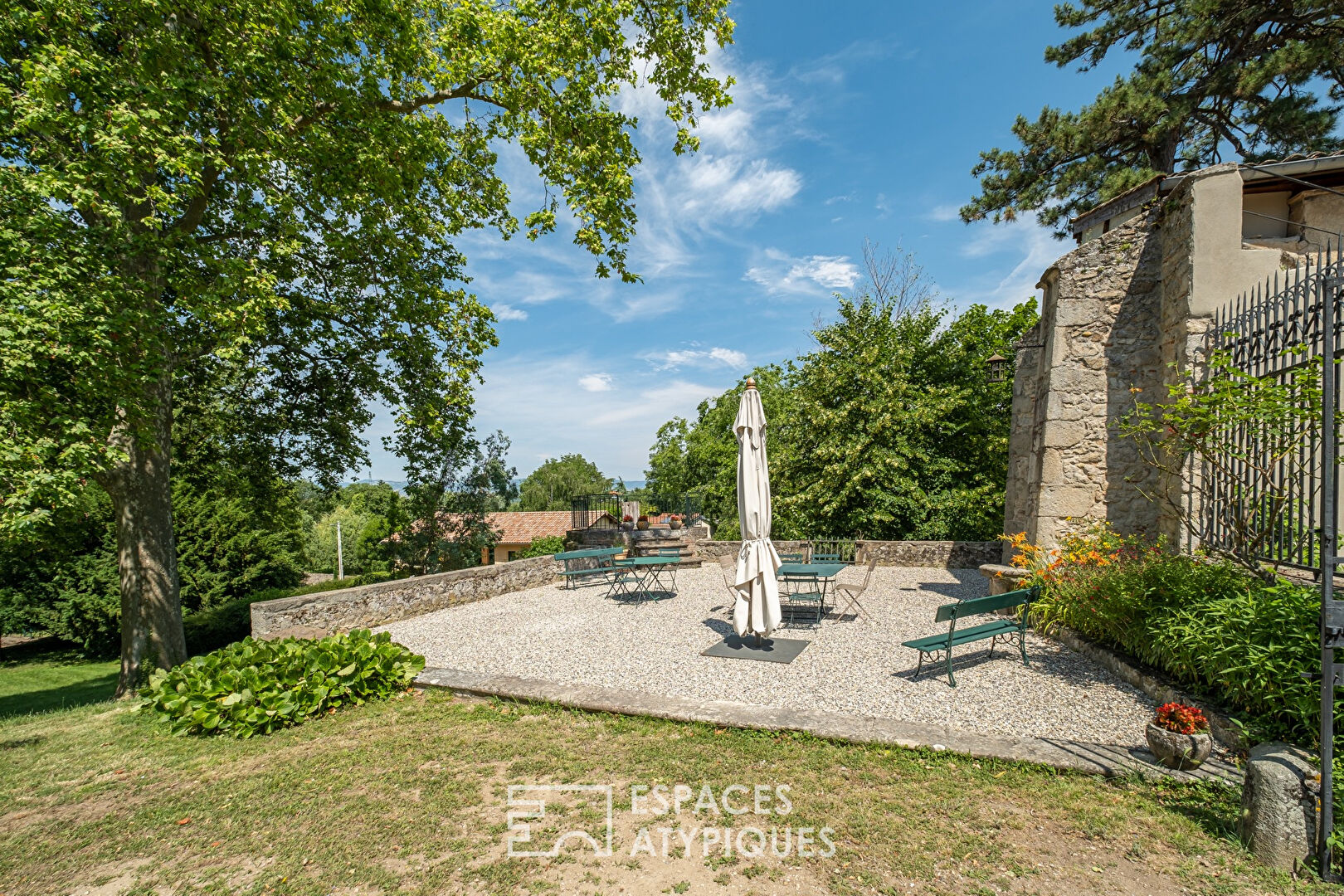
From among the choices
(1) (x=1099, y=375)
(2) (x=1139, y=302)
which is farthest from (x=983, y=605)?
(2) (x=1139, y=302)

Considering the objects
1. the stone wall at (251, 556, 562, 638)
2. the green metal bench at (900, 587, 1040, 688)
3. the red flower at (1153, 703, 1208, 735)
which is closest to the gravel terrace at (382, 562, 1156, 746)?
the green metal bench at (900, 587, 1040, 688)

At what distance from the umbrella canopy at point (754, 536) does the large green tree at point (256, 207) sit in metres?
4.44

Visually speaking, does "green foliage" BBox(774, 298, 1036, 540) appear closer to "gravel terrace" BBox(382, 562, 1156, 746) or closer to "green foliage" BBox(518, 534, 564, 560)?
"gravel terrace" BBox(382, 562, 1156, 746)

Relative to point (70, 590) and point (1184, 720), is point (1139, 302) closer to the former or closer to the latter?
point (1184, 720)

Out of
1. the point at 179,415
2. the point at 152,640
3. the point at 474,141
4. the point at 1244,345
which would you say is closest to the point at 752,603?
the point at 1244,345

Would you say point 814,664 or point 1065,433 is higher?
point 1065,433

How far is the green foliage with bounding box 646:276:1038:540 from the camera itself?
14047 millimetres

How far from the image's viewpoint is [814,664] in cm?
626

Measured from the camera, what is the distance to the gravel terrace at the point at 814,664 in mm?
4785

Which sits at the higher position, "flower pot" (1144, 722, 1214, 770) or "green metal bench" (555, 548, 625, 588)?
"flower pot" (1144, 722, 1214, 770)

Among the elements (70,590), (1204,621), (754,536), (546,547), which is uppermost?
(754,536)

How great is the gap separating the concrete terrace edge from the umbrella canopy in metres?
1.60

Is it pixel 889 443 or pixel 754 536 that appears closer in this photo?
pixel 754 536

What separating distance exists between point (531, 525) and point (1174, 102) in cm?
3177
